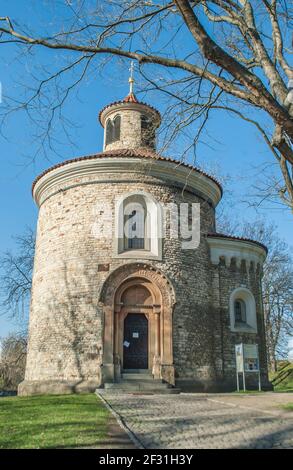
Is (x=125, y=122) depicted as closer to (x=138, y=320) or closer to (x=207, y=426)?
(x=138, y=320)

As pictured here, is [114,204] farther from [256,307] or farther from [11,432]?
[11,432]

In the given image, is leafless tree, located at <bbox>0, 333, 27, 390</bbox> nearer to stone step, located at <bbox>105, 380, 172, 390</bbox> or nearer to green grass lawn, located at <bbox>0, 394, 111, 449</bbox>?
stone step, located at <bbox>105, 380, 172, 390</bbox>

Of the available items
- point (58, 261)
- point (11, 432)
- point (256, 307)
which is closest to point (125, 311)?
point (58, 261)

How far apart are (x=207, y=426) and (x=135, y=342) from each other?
9.16 meters

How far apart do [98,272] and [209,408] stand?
750 centimetres

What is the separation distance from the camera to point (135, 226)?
17.2 metres

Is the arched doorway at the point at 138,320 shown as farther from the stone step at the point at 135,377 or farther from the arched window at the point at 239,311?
the arched window at the point at 239,311

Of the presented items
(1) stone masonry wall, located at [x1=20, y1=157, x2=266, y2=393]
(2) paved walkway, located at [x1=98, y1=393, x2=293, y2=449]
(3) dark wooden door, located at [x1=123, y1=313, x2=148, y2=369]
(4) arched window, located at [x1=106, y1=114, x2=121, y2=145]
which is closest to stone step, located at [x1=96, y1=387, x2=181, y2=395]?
(1) stone masonry wall, located at [x1=20, y1=157, x2=266, y2=393]

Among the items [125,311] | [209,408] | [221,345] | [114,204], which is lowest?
[209,408]

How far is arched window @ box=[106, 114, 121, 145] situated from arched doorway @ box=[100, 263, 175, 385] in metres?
8.06

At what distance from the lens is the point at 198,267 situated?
1738 centimetres

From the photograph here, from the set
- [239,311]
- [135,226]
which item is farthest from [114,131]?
[239,311]

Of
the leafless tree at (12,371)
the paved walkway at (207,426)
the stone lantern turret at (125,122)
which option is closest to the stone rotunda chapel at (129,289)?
the stone lantern turret at (125,122)

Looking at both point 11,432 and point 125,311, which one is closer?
point 11,432
